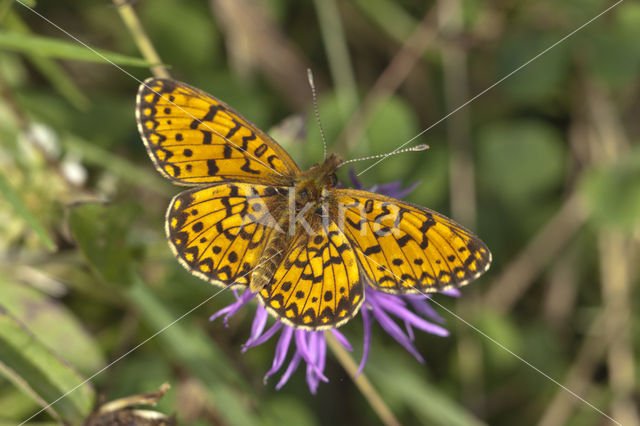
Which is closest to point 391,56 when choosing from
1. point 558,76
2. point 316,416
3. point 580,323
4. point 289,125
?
point 558,76

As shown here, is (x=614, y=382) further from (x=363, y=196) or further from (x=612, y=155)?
(x=363, y=196)

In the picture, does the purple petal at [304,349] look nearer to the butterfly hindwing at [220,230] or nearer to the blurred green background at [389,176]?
the butterfly hindwing at [220,230]

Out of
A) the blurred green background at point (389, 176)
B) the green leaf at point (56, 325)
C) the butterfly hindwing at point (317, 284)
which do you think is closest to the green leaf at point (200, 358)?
the blurred green background at point (389, 176)

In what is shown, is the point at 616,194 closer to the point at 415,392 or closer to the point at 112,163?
the point at 415,392

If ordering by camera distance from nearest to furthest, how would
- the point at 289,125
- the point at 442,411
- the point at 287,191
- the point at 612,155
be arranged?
the point at 287,191
the point at 289,125
the point at 442,411
the point at 612,155

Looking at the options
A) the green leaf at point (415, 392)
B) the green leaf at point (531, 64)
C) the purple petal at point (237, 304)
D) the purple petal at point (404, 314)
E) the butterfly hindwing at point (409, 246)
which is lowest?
the green leaf at point (415, 392)

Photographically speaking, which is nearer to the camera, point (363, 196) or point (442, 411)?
point (363, 196)

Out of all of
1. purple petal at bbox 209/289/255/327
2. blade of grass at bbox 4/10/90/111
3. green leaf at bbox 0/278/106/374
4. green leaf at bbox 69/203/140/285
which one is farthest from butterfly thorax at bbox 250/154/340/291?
blade of grass at bbox 4/10/90/111

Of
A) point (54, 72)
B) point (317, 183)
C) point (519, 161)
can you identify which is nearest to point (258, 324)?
point (317, 183)
